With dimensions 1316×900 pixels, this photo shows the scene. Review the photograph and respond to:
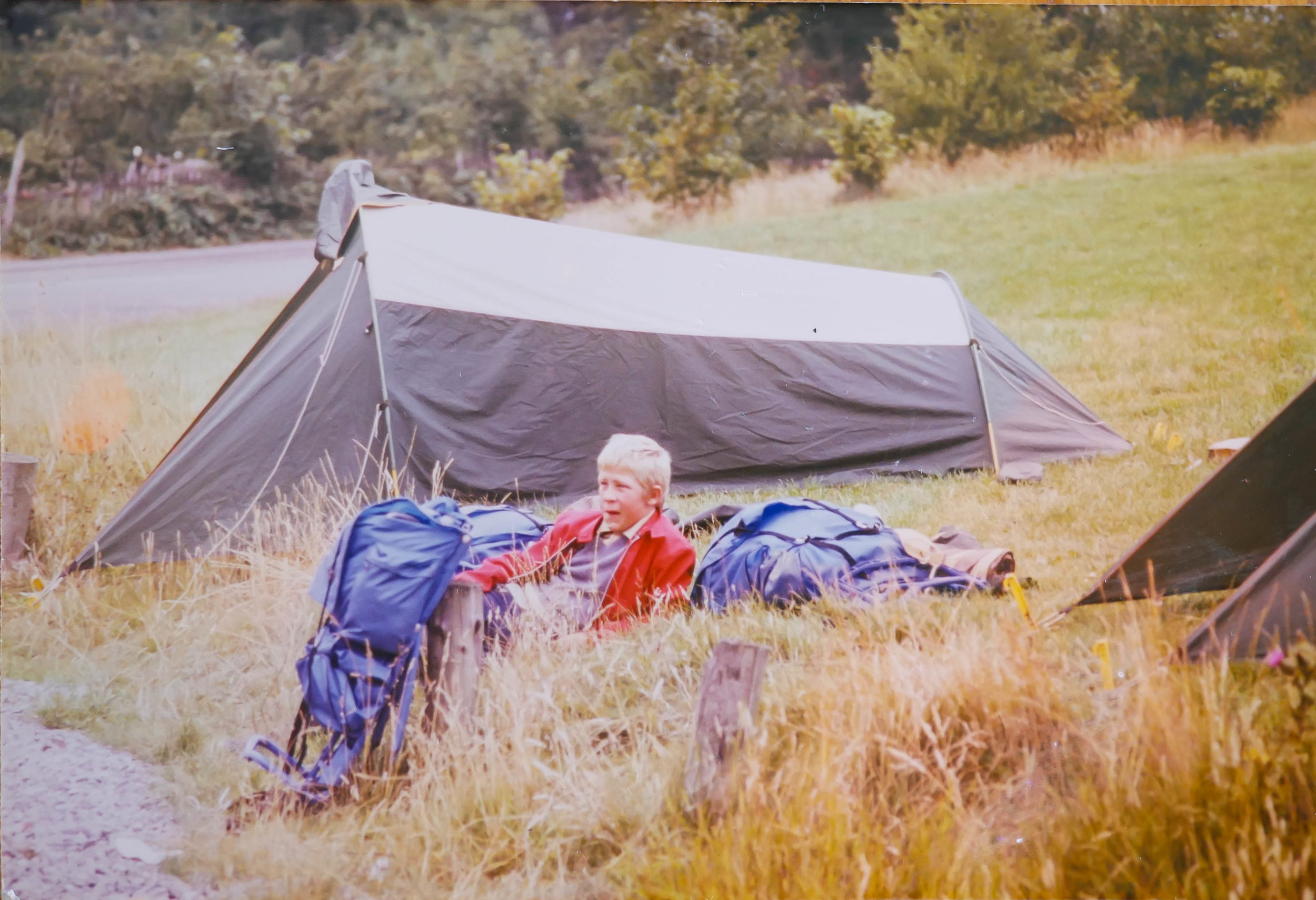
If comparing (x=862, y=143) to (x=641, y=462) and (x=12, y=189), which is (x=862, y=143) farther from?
(x=12, y=189)

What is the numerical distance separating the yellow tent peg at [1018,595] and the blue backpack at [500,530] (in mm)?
1146

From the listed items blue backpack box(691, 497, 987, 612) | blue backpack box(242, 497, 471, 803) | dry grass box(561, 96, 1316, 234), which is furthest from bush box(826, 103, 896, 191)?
blue backpack box(242, 497, 471, 803)

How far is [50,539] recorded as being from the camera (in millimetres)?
3125

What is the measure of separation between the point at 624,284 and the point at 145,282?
4.98 ft

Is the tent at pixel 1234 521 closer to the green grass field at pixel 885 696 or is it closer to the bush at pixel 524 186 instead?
the green grass field at pixel 885 696

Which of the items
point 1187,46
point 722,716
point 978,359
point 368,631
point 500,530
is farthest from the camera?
point 978,359

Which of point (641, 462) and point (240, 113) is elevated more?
point (240, 113)

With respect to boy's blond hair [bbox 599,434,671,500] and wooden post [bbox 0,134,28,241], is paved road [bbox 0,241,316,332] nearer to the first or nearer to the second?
wooden post [bbox 0,134,28,241]

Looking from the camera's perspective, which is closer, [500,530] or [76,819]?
[76,819]

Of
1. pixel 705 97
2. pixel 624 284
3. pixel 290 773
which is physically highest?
pixel 705 97

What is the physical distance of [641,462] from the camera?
2.55 m

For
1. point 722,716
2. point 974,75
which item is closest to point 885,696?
point 722,716

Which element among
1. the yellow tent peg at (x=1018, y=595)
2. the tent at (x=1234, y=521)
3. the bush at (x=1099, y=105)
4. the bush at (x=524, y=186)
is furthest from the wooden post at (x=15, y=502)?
the bush at (x=1099, y=105)

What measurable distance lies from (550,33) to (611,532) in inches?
60.2
